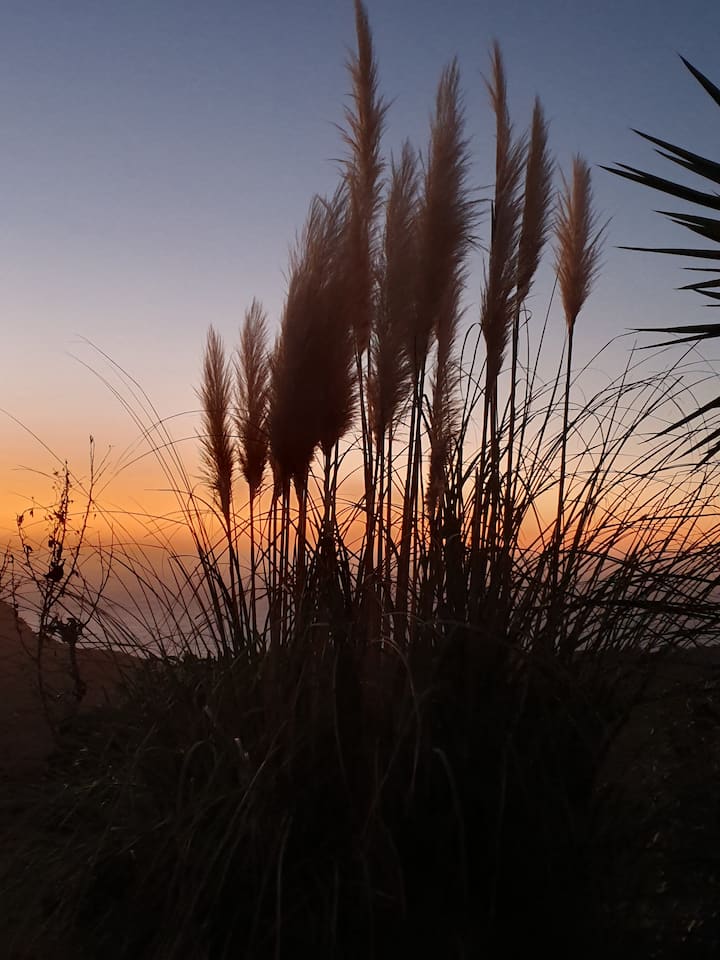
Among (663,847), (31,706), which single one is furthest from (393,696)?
(31,706)

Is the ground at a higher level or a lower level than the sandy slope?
lower

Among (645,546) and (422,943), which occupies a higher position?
(645,546)

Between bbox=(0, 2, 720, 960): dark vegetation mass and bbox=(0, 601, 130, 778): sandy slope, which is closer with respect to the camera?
bbox=(0, 2, 720, 960): dark vegetation mass

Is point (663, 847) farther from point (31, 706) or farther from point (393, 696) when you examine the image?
point (31, 706)

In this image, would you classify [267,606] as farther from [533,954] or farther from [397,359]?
[533,954]

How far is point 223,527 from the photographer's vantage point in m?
3.25

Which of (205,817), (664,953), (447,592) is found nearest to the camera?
(664,953)

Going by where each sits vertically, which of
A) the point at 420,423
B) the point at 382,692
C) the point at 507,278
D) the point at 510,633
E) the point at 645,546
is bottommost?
the point at 382,692

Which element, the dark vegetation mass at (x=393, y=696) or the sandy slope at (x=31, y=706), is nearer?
the dark vegetation mass at (x=393, y=696)

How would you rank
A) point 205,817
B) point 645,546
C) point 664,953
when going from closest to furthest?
point 664,953 → point 205,817 → point 645,546

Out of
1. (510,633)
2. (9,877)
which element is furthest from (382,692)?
(9,877)

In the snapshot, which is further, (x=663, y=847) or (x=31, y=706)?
(x=31, y=706)

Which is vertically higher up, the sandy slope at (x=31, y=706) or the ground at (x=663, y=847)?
→ the sandy slope at (x=31, y=706)

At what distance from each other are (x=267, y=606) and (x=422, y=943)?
116 centimetres
